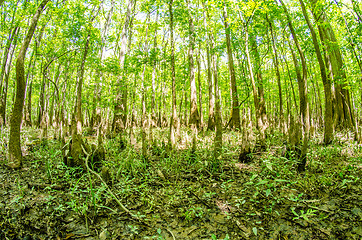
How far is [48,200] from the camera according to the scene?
9.62 feet

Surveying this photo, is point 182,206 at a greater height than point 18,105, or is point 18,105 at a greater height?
point 18,105

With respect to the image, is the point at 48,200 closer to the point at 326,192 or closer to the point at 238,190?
the point at 238,190

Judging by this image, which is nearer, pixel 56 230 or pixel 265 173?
pixel 56 230

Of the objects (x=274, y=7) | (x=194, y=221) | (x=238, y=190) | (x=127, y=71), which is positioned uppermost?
(x=274, y=7)

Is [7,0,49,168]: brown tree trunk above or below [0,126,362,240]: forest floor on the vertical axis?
above

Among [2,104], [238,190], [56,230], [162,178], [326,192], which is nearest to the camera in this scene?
[56,230]

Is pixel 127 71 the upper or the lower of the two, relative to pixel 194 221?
upper

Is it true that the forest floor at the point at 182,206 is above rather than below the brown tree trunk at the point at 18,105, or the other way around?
below

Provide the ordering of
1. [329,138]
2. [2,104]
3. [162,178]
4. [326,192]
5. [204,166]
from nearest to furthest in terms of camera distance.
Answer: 1. [326,192]
2. [162,178]
3. [204,166]
4. [329,138]
5. [2,104]

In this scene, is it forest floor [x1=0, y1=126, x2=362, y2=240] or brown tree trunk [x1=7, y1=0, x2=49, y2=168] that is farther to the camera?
brown tree trunk [x1=7, y1=0, x2=49, y2=168]

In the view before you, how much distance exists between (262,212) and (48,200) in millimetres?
3361

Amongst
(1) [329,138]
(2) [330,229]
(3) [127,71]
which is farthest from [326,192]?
(3) [127,71]

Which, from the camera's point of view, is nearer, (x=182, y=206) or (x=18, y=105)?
(x=182, y=206)

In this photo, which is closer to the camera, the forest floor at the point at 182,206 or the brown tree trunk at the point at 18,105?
the forest floor at the point at 182,206
